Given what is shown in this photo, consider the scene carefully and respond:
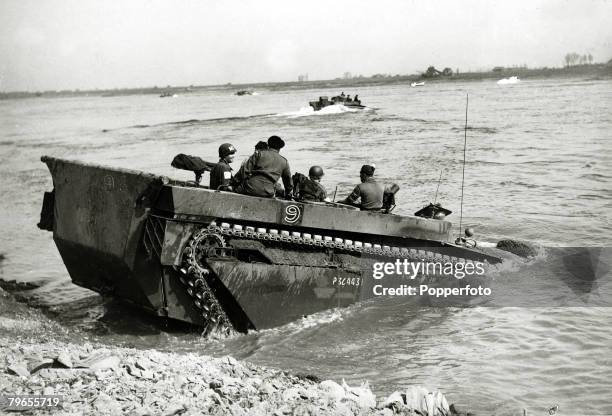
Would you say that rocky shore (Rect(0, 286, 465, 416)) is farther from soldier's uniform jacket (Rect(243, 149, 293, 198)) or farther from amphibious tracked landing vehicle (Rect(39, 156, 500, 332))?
soldier's uniform jacket (Rect(243, 149, 293, 198))

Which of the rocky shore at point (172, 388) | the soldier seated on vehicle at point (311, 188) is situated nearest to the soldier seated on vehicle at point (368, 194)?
the soldier seated on vehicle at point (311, 188)

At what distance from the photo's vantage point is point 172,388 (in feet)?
15.9

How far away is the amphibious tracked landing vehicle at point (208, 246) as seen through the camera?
267 inches

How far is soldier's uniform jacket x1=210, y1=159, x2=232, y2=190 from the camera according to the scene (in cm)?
750

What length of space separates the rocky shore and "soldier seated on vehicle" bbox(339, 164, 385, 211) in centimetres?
305

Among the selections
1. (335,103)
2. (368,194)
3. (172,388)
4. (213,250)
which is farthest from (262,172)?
(335,103)

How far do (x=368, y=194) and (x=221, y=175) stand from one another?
1912mm

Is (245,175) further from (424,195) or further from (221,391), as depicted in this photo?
(424,195)

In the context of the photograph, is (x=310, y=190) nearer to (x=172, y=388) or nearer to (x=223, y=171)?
(x=223, y=171)

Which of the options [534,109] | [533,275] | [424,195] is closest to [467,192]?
[424,195]

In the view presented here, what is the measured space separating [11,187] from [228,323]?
1512 centimetres

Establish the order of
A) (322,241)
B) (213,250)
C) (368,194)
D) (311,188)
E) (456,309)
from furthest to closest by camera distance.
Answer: (456,309), (368,194), (311,188), (322,241), (213,250)

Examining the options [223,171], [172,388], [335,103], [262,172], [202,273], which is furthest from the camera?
[335,103]

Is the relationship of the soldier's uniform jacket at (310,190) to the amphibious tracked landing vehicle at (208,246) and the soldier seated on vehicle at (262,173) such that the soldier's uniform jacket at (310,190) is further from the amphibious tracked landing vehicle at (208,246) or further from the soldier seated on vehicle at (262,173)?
the soldier seated on vehicle at (262,173)
